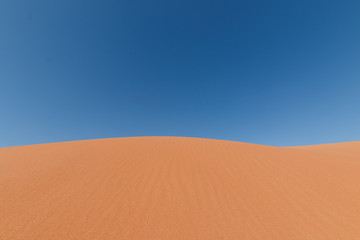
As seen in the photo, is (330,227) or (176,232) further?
(330,227)

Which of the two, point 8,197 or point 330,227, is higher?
point 8,197

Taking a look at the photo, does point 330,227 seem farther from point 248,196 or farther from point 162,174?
point 162,174

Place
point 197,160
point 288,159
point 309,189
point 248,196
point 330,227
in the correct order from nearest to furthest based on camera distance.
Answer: point 330,227
point 248,196
point 309,189
point 197,160
point 288,159

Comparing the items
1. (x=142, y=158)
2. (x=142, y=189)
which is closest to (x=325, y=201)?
(x=142, y=189)

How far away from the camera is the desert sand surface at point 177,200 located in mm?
2328

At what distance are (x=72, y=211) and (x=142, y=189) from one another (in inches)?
56.7

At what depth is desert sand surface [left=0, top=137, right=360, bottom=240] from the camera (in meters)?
2.33

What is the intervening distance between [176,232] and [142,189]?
1.52m

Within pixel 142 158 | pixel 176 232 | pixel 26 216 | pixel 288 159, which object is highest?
→ pixel 142 158

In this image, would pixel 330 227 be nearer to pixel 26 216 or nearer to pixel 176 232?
pixel 176 232

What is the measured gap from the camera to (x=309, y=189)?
3.64 m

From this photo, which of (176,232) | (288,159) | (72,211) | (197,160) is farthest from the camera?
(288,159)

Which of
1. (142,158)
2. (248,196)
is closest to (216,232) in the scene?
(248,196)

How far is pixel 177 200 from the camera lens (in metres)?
3.11
